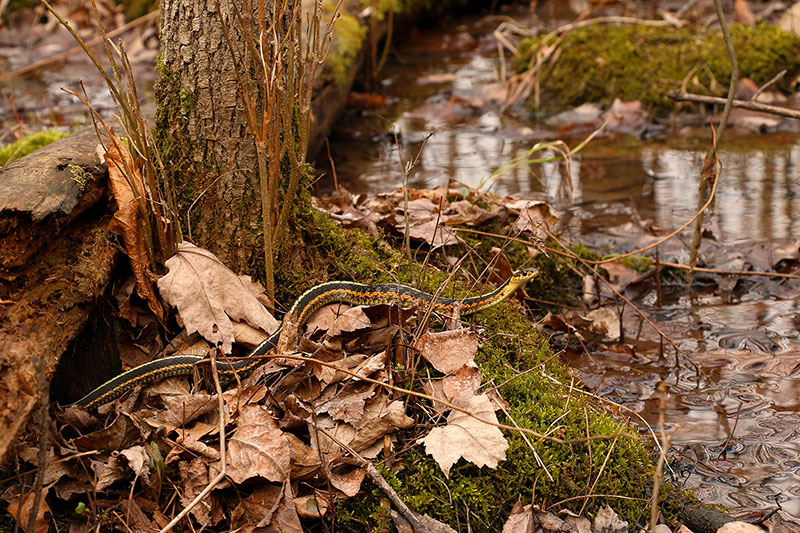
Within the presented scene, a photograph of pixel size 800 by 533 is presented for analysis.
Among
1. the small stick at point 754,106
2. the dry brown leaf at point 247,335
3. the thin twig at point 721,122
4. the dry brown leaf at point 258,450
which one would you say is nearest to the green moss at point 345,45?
the small stick at point 754,106

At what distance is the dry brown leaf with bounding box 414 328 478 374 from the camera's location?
3.62m

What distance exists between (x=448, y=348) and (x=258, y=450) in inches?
43.8

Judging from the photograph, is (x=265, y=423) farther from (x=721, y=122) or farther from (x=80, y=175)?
(x=721, y=122)

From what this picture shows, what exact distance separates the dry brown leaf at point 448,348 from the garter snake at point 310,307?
0.21m

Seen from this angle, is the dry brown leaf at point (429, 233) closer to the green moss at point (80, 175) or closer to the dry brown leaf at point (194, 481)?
the green moss at point (80, 175)

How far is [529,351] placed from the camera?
409cm

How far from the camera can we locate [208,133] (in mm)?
3707

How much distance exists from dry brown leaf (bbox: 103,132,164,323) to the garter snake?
331mm

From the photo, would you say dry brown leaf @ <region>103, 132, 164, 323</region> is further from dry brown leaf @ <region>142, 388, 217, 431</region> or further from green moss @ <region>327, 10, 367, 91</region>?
green moss @ <region>327, 10, 367, 91</region>

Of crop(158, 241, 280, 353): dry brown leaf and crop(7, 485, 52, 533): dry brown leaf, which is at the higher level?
crop(158, 241, 280, 353): dry brown leaf

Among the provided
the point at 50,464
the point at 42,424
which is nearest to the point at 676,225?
the point at 50,464

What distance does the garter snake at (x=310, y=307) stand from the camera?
3.49m

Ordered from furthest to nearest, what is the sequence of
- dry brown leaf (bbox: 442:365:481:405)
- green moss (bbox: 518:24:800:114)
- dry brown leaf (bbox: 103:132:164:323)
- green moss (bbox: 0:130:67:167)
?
green moss (bbox: 518:24:800:114) → green moss (bbox: 0:130:67:167) → dry brown leaf (bbox: 103:132:164:323) → dry brown leaf (bbox: 442:365:481:405)

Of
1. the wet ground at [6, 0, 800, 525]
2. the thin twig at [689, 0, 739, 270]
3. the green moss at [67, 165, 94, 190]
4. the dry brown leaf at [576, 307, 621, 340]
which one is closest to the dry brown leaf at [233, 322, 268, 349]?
the green moss at [67, 165, 94, 190]
